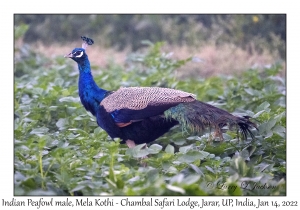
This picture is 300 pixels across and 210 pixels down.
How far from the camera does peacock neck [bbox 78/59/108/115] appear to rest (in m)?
4.15

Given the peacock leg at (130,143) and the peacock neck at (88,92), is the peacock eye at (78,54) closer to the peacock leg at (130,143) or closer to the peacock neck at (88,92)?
the peacock neck at (88,92)

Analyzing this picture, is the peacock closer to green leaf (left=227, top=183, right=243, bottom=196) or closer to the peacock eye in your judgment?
the peacock eye

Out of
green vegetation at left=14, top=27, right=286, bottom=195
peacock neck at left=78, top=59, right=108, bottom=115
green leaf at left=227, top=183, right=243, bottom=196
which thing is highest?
peacock neck at left=78, top=59, right=108, bottom=115

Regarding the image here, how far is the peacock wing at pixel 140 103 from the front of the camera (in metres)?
3.81

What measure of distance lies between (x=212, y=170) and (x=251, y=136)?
55 cm

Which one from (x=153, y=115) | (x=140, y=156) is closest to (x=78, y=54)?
(x=153, y=115)

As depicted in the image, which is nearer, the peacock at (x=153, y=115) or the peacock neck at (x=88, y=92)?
the peacock at (x=153, y=115)

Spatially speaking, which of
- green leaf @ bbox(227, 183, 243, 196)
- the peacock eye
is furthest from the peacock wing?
green leaf @ bbox(227, 183, 243, 196)

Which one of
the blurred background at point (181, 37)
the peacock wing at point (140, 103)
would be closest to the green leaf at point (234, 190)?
the peacock wing at point (140, 103)

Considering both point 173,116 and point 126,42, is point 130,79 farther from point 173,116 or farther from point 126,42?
point 126,42

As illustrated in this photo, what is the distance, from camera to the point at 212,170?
3.18 metres

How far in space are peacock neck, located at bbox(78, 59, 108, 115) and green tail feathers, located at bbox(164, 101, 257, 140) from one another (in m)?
0.61

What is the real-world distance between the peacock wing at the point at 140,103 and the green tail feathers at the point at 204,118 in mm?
53

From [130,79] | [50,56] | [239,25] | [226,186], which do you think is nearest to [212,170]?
[226,186]
